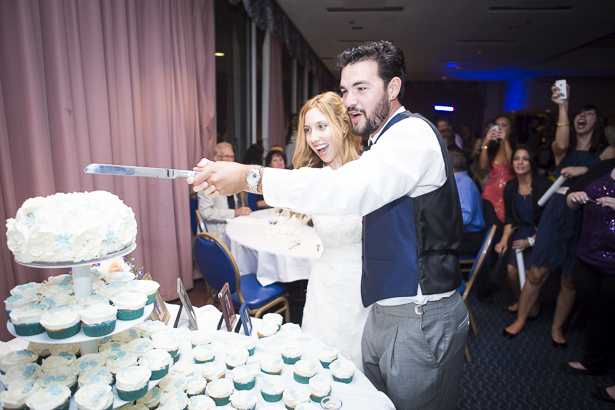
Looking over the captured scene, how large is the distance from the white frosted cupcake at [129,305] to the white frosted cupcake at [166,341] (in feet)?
0.57

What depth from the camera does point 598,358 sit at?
2.50m

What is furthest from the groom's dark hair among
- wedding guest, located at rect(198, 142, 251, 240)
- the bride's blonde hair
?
wedding guest, located at rect(198, 142, 251, 240)

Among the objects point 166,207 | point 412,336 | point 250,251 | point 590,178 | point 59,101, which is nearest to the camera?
point 412,336

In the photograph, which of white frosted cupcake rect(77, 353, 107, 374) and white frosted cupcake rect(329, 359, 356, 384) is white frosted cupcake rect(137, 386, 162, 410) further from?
white frosted cupcake rect(329, 359, 356, 384)

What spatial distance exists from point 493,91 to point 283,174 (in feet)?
48.0

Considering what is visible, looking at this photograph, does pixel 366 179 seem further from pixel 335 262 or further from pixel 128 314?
pixel 335 262

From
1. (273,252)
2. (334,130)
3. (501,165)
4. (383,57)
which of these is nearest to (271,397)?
(383,57)

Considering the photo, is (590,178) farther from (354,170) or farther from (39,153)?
(39,153)

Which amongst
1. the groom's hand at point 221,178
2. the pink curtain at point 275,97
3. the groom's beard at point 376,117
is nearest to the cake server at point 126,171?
the groom's hand at point 221,178

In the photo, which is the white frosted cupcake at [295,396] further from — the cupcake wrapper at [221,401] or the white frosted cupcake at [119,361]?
the white frosted cupcake at [119,361]

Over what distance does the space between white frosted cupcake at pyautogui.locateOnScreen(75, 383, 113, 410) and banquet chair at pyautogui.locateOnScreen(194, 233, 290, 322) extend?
4.69ft

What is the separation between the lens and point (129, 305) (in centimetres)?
92

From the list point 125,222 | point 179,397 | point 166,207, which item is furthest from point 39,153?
point 179,397

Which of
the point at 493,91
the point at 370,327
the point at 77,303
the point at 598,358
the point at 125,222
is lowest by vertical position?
the point at 598,358
